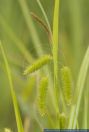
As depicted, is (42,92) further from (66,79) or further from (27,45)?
(27,45)

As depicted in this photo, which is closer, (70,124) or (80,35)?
(70,124)

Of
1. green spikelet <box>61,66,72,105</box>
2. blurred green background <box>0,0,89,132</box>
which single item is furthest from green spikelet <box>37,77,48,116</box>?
blurred green background <box>0,0,89,132</box>

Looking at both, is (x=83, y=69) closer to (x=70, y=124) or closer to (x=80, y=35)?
(x=70, y=124)

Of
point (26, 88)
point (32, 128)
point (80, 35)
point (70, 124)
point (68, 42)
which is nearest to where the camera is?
point (70, 124)

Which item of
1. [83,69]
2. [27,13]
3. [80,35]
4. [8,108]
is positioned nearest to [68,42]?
[80,35]

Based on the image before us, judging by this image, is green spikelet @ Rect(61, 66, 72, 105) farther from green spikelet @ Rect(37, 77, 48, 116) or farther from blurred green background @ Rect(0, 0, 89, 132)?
blurred green background @ Rect(0, 0, 89, 132)

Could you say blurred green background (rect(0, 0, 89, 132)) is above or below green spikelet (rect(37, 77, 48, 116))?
below

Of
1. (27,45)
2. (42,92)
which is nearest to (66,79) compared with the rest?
(42,92)

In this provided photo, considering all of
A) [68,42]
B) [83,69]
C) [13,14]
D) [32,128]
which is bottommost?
[32,128]
